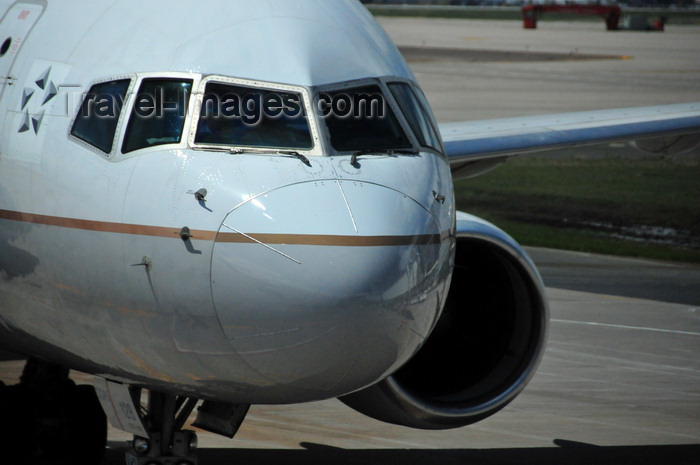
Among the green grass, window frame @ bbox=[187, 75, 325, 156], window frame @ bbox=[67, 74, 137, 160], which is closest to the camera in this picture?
window frame @ bbox=[187, 75, 325, 156]

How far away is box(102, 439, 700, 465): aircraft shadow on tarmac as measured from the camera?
9.57 metres

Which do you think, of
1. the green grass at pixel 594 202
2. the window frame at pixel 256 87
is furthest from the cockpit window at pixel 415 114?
the green grass at pixel 594 202

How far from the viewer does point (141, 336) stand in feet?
21.2

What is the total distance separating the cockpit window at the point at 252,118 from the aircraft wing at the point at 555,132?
6004 millimetres

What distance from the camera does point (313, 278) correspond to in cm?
605

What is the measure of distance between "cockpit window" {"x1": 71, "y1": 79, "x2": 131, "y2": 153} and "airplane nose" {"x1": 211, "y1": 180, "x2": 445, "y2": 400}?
1.02 meters

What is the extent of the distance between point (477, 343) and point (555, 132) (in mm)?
5047

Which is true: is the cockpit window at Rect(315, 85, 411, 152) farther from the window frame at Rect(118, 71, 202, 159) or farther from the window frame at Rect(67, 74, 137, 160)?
the window frame at Rect(67, 74, 137, 160)

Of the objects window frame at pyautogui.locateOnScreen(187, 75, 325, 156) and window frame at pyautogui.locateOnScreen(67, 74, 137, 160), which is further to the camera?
window frame at pyautogui.locateOnScreen(67, 74, 137, 160)

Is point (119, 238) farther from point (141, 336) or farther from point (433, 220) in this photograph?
point (433, 220)

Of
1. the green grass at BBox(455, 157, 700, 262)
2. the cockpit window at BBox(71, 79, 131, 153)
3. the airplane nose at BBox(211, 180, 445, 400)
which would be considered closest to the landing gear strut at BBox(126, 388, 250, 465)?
the airplane nose at BBox(211, 180, 445, 400)

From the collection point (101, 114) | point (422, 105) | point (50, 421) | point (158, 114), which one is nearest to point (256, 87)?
point (158, 114)

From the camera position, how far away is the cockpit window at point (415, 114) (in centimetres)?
716

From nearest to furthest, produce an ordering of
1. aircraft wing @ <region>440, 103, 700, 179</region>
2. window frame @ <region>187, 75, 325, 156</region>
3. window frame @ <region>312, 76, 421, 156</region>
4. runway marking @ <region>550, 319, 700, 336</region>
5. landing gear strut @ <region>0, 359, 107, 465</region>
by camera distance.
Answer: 1. window frame @ <region>187, 75, 325, 156</region>
2. window frame @ <region>312, 76, 421, 156</region>
3. landing gear strut @ <region>0, 359, 107, 465</region>
4. aircraft wing @ <region>440, 103, 700, 179</region>
5. runway marking @ <region>550, 319, 700, 336</region>
